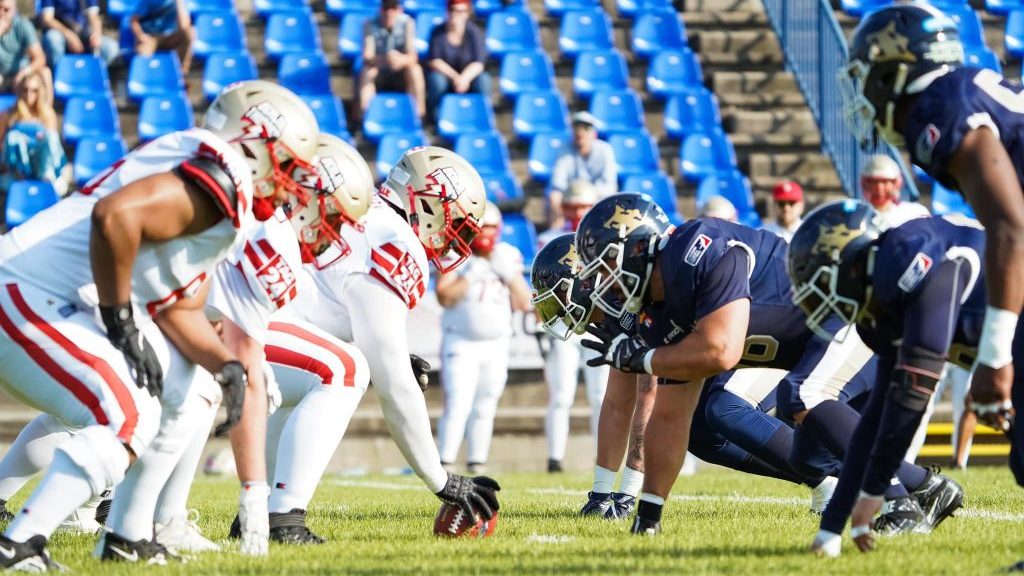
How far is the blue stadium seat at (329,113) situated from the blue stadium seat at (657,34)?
135 inches

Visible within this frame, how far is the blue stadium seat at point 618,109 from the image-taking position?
1456 centimetres

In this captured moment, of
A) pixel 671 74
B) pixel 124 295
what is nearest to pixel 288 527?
pixel 124 295

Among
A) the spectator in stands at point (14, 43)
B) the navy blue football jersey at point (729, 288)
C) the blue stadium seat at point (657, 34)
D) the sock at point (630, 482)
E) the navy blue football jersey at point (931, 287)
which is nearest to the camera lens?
the navy blue football jersey at point (931, 287)

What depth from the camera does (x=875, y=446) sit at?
14.5ft

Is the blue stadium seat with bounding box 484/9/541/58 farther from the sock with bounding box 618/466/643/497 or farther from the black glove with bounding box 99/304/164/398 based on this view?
the black glove with bounding box 99/304/164/398

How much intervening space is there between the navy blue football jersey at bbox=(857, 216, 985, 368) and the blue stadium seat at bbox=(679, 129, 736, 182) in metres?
9.71

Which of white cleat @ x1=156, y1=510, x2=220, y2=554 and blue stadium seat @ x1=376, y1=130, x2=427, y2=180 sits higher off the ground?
white cleat @ x1=156, y1=510, x2=220, y2=554

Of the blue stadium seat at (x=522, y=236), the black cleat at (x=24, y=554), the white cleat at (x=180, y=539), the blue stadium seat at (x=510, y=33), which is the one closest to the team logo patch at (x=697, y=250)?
the white cleat at (x=180, y=539)

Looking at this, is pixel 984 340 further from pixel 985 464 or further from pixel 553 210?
pixel 553 210

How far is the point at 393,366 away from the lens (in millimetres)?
5484

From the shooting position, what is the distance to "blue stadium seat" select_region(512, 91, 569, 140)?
14.4 meters

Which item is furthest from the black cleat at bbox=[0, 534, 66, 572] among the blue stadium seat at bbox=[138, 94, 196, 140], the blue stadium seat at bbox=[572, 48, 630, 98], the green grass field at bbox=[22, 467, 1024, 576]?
the blue stadium seat at bbox=[572, 48, 630, 98]

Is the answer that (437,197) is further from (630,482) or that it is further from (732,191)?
(732,191)

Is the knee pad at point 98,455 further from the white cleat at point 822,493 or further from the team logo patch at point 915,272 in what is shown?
the white cleat at point 822,493
